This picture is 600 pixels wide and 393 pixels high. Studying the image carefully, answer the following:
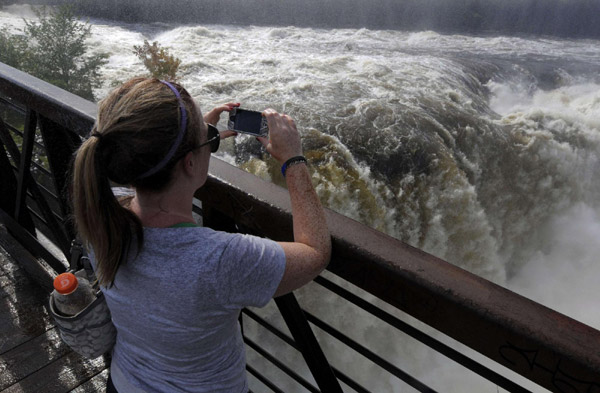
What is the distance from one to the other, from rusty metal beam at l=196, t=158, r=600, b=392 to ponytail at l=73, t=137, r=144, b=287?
286mm

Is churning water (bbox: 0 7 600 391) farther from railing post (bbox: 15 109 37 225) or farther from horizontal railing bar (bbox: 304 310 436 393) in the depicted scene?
horizontal railing bar (bbox: 304 310 436 393)

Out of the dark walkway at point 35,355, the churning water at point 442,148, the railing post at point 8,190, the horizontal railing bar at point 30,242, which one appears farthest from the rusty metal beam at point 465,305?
the churning water at point 442,148

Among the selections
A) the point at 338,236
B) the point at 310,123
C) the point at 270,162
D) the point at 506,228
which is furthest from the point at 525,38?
the point at 338,236

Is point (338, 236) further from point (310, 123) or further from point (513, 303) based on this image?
point (310, 123)

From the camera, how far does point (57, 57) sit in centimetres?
1149

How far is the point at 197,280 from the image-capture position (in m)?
0.79

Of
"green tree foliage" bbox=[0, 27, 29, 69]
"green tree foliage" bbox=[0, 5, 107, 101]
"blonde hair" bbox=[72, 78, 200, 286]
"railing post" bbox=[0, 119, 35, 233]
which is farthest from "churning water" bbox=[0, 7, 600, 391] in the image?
"blonde hair" bbox=[72, 78, 200, 286]

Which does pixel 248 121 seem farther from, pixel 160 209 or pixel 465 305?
pixel 465 305

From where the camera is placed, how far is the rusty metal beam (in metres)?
0.66

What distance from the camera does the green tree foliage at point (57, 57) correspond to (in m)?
10.9

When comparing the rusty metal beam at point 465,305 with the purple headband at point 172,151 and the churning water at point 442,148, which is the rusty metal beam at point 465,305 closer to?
the purple headband at point 172,151

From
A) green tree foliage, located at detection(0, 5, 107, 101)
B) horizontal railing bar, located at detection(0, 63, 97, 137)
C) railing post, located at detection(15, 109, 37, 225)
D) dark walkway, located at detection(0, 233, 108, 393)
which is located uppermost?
horizontal railing bar, located at detection(0, 63, 97, 137)

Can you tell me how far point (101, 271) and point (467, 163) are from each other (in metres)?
7.82

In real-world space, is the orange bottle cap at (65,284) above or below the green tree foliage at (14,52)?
above
